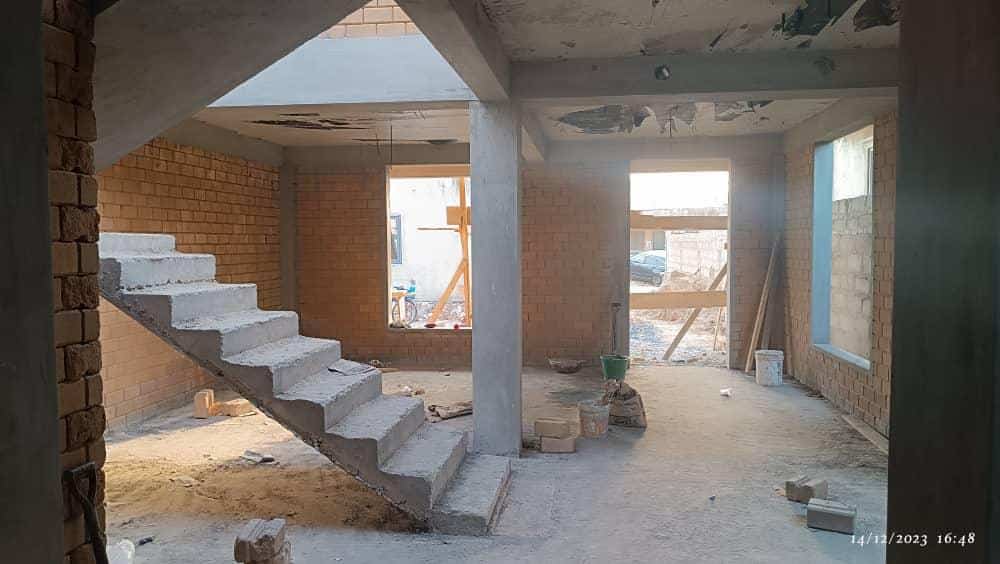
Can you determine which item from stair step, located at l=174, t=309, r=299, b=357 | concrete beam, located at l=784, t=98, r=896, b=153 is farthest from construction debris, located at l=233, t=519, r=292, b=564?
concrete beam, located at l=784, t=98, r=896, b=153

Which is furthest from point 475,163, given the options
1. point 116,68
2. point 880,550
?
point 880,550

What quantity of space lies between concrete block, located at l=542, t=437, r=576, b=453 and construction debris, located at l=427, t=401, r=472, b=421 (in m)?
1.33

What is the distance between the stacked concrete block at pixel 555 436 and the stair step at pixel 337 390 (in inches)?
53.4

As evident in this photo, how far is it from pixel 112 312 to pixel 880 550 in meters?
5.84

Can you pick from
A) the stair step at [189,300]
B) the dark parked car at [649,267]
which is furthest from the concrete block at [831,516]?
the dark parked car at [649,267]

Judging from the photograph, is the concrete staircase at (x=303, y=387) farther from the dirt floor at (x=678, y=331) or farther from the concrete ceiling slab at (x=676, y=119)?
the dirt floor at (x=678, y=331)

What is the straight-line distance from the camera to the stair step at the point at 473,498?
12.2 ft

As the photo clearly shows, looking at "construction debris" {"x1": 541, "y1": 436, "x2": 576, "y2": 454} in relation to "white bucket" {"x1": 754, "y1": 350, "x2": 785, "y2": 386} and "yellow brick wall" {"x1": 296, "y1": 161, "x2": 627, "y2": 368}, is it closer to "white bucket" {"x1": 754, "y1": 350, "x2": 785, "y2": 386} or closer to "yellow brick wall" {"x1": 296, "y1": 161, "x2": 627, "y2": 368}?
A: "white bucket" {"x1": 754, "y1": 350, "x2": 785, "y2": 386}

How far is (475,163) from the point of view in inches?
190

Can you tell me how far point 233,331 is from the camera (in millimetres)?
3777

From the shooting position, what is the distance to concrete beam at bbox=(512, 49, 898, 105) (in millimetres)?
4535

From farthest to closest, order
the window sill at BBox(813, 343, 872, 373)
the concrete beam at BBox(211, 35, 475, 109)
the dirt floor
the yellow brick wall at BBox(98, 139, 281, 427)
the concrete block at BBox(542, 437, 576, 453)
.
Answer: the dirt floor < the window sill at BBox(813, 343, 872, 373) < the yellow brick wall at BBox(98, 139, 281, 427) < the concrete block at BBox(542, 437, 576, 453) < the concrete beam at BBox(211, 35, 475, 109)

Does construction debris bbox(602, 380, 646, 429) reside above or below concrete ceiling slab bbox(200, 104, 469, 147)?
below

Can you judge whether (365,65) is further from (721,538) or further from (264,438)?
(721,538)
